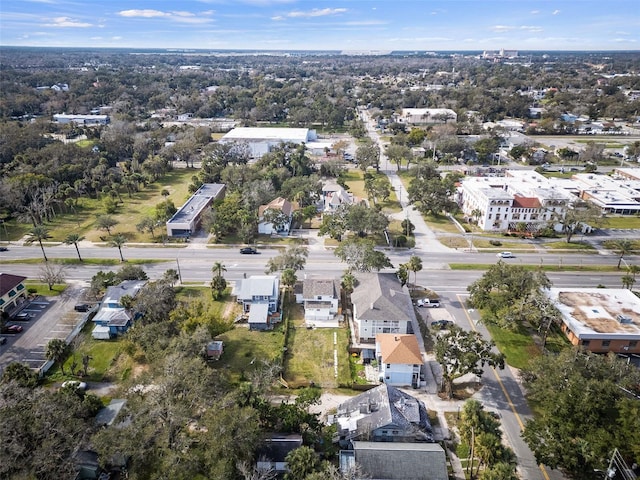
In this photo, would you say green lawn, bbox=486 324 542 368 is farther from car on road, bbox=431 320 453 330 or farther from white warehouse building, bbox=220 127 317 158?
white warehouse building, bbox=220 127 317 158

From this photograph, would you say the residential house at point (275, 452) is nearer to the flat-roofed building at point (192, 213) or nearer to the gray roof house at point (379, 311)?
the gray roof house at point (379, 311)

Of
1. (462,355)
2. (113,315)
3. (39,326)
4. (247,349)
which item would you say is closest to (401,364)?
(462,355)

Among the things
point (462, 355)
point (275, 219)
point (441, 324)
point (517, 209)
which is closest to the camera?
point (462, 355)

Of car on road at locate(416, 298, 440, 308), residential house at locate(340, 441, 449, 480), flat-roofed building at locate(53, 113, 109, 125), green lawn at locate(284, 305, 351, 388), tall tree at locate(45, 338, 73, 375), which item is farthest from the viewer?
flat-roofed building at locate(53, 113, 109, 125)

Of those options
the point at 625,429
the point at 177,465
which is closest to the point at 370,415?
the point at 177,465

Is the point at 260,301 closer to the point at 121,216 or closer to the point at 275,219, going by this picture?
the point at 275,219

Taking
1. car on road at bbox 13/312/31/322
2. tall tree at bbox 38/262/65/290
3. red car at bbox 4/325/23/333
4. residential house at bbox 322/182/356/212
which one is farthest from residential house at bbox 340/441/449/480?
residential house at bbox 322/182/356/212
